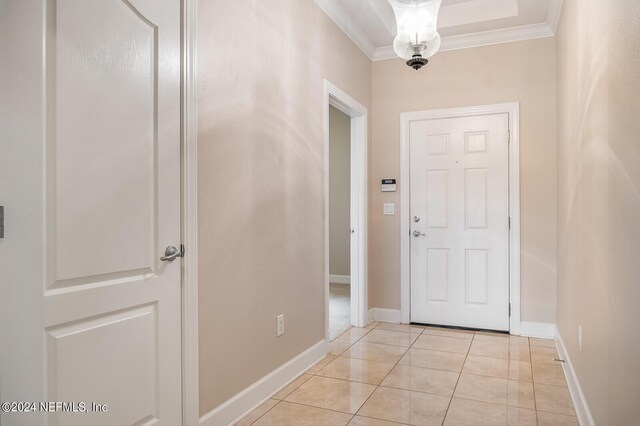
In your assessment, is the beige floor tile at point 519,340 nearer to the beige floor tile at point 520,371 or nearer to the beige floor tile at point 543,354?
the beige floor tile at point 543,354

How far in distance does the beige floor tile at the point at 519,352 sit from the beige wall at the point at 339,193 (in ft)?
11.4

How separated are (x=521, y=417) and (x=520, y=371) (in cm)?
77

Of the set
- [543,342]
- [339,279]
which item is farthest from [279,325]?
[339,279]

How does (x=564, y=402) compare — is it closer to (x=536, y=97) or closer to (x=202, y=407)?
(x=202, y=407)

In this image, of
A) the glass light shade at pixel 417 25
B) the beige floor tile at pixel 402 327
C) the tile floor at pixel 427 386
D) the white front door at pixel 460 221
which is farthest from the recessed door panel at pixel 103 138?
the white front door at pixel 460 221

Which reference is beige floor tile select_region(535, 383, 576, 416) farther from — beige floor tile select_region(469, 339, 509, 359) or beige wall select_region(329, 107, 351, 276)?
beige wall select_region(329, 107, 351, 276)

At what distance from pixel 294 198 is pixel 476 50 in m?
2.48

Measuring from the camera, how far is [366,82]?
4445 mm

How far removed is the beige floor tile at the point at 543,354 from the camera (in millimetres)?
3350

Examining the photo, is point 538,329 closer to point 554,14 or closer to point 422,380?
point 422,380

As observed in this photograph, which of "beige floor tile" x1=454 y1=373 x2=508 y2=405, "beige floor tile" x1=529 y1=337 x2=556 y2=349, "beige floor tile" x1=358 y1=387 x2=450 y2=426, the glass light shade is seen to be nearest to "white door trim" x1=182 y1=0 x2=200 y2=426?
"beige floor tile" x1=358 y1=387 x2=450 y2=426

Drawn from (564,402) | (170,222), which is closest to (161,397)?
(170,222)

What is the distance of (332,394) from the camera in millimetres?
2730

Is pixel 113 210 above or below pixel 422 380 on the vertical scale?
above
